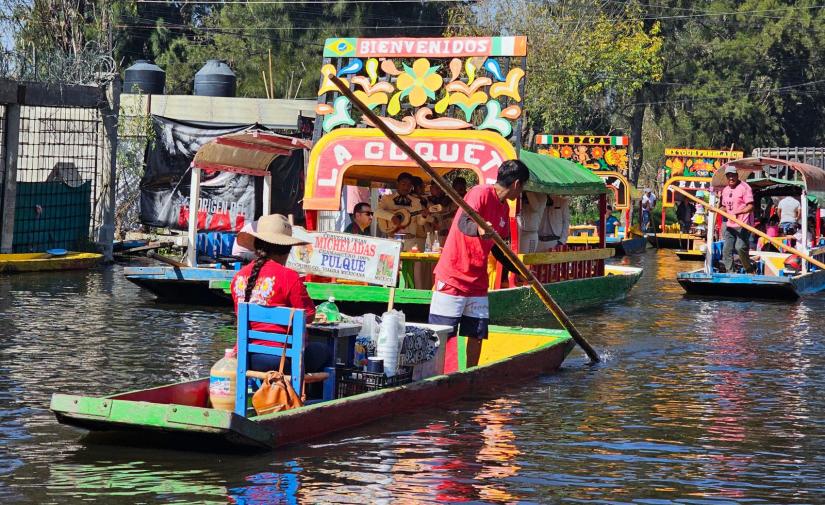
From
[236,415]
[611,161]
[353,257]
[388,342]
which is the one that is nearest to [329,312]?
[388,342]

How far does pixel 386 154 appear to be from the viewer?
55.4 feet

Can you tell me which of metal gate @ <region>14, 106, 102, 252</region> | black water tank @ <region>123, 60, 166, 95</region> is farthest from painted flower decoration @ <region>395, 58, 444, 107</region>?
black water tank @ <region>123, 60, 166, 95</region>

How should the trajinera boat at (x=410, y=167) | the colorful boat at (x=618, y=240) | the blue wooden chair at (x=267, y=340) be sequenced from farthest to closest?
1. the colorful boat at (x=618, y=240)
2. the trajinera boat at (x=410, y=167)
3. the blue wooden chair at (x=267, y=340)

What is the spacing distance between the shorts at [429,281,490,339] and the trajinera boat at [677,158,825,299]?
10.7 m

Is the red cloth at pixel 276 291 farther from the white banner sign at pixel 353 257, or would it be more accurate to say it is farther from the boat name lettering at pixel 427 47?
the boat name lettering at pixel 427 47

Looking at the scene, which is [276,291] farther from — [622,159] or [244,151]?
[622,159]

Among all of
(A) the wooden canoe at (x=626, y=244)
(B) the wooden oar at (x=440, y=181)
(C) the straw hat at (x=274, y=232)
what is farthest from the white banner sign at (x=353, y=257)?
(A) the wooden canoe at (x=626, y=244)

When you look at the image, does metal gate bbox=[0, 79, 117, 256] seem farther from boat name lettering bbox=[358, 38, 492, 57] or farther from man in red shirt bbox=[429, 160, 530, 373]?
man in red shirt bbox=[429, 160, 530, 373]

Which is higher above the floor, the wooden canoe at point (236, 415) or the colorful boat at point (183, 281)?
the colorful boat at point (183, 281)

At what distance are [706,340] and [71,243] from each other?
518 inches

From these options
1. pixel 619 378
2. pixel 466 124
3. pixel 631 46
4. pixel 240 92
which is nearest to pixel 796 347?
pixel 619 378

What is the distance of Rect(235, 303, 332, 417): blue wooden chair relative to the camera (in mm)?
8766

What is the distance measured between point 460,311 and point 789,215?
14.8 metres

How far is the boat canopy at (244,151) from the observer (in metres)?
19.2
